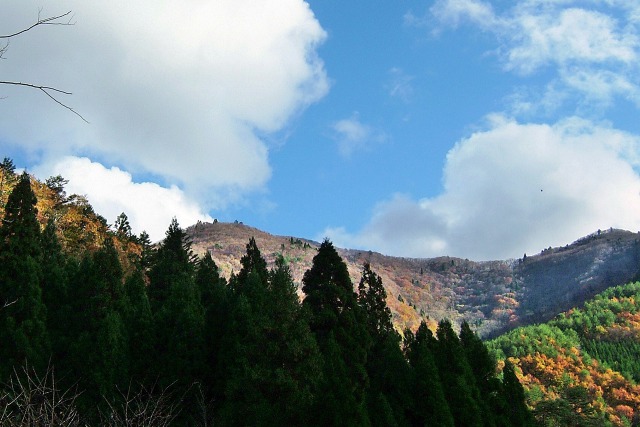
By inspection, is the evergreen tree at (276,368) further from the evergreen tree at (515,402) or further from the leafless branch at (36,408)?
the evergreen tree at (515,402)

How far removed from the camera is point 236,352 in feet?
74.3

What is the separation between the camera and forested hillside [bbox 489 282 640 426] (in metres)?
104

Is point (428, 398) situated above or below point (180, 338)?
below

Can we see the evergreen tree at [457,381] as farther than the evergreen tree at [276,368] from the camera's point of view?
Yes

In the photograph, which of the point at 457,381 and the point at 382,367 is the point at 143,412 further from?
the point at 457,381

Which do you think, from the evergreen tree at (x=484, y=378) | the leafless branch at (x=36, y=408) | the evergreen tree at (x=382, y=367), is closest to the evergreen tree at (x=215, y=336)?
the evergreen tree at (x=382, y=367)

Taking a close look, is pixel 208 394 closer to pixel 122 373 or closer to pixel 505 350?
pixel 122 373

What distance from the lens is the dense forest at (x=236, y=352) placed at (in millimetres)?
19328

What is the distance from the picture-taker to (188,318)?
78.6 feet

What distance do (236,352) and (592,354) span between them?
13366cm

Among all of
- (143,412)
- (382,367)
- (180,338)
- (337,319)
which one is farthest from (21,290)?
(143,412)

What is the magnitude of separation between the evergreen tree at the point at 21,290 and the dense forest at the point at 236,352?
0.06 metres

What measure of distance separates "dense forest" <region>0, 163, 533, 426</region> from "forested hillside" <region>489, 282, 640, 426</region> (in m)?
68.9

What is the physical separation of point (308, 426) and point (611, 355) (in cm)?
13505
